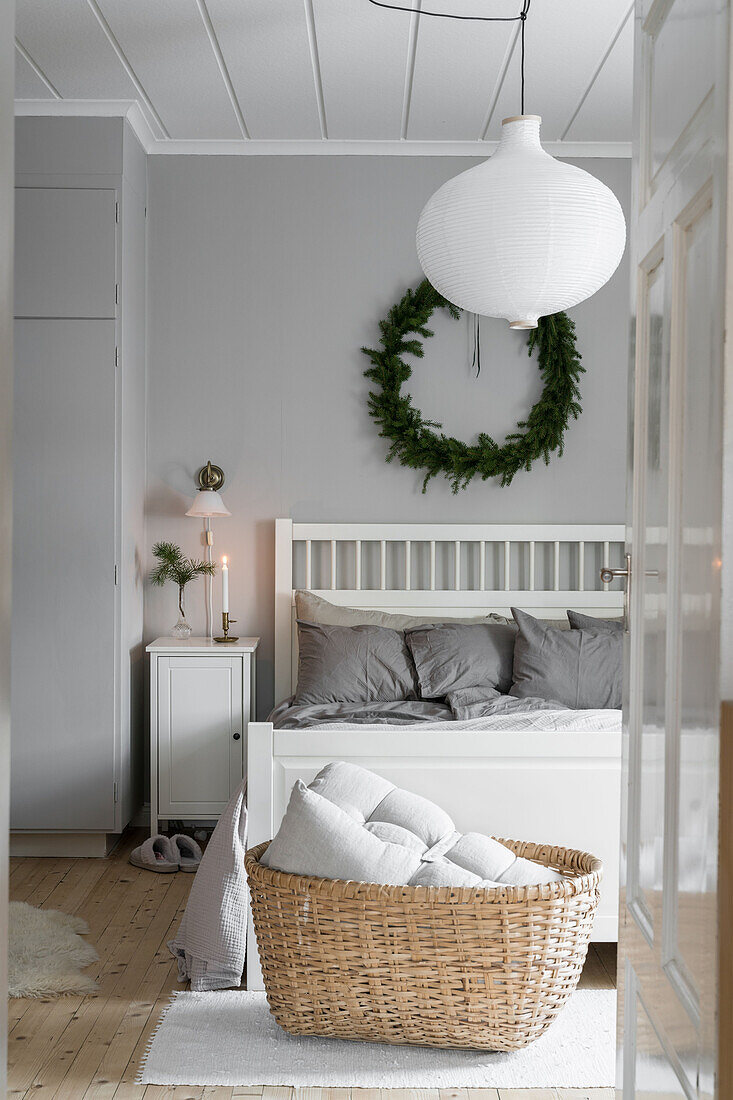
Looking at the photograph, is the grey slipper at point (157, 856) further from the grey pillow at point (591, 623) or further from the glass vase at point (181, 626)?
the grey pillow at point (591, 623)

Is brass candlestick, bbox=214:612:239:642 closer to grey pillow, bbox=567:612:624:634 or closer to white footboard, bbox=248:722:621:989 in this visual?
grey pillow, bbox=567:612:624:634

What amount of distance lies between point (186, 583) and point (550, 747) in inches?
83.4

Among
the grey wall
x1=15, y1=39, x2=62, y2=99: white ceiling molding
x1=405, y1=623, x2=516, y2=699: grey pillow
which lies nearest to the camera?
x1=15, y1=39, x2=62, y2=99: white ceiling molding

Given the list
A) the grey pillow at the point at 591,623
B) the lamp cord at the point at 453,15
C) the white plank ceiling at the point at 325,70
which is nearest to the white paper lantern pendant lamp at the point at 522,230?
the lamp cord at the point at 453,15

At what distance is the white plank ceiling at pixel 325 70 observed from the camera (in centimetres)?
319

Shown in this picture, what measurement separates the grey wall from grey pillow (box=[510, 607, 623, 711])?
0.84 metres

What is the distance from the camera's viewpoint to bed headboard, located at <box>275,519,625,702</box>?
14.0ft

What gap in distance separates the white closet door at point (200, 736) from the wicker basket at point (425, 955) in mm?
1637

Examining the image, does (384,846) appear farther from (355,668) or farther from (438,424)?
(438,424)

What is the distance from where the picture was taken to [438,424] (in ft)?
14.3

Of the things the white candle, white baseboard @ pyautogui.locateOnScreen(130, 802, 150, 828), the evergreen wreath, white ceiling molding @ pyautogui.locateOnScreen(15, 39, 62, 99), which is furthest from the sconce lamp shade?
white ceiling molding @ pyautogui.locateOnScreen(15, 39, 62, 99)

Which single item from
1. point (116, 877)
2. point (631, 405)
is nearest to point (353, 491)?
point (116, 877)

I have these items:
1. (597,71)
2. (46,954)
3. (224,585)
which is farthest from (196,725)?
(597,71)

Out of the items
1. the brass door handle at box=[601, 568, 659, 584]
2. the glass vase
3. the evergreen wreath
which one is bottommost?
the glass vase
